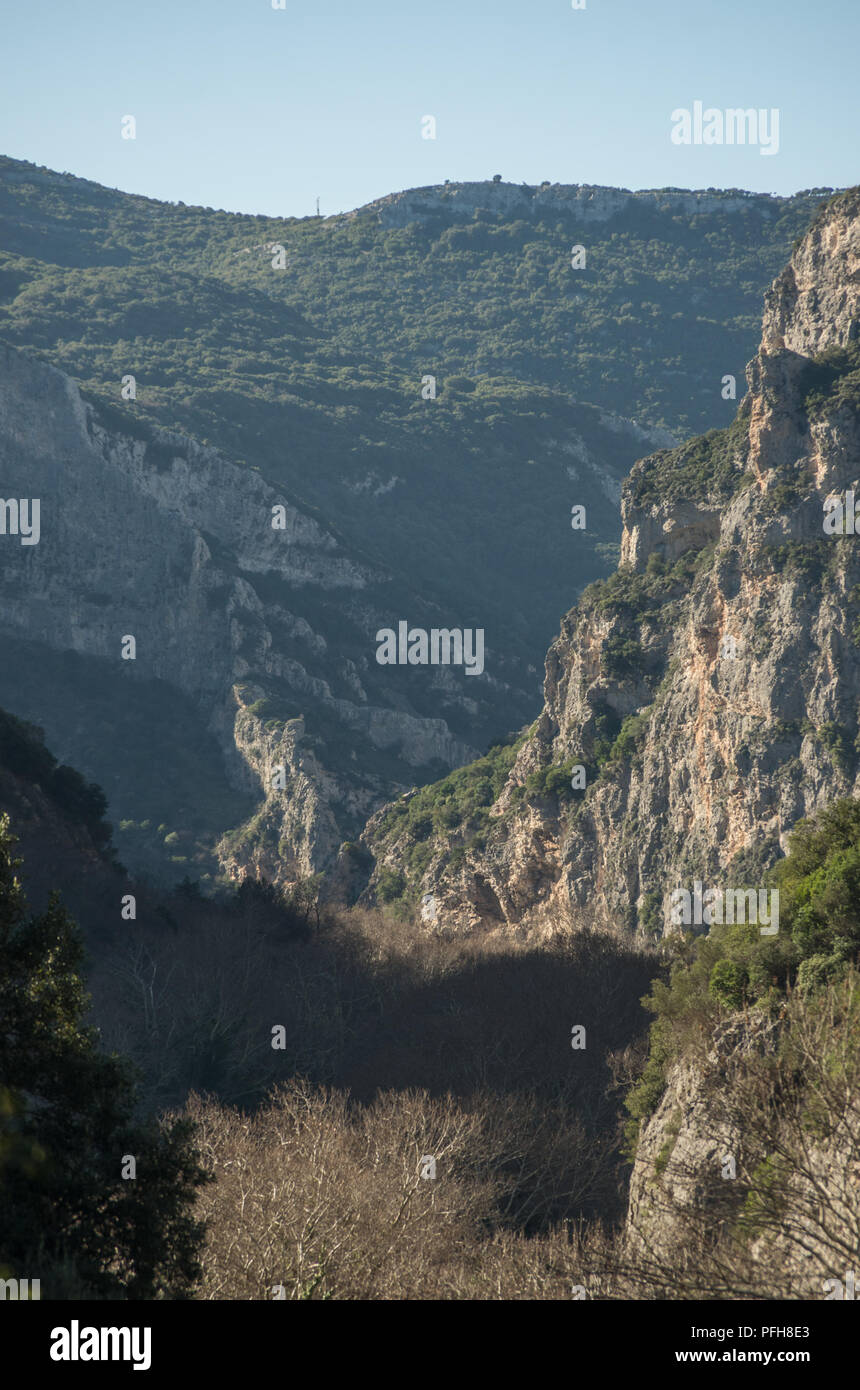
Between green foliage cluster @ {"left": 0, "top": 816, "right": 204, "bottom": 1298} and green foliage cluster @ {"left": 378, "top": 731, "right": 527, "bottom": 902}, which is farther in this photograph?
green foliage cluster @ {"left": 378, "top": 731, "right": 527, "bottom": 902}

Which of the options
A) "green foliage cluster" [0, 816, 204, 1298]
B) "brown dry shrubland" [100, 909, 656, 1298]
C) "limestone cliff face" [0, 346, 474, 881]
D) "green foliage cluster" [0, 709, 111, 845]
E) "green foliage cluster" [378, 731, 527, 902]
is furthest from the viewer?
"limestone cliff face" [0, 346, 474, 881]

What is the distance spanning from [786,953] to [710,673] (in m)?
34.4

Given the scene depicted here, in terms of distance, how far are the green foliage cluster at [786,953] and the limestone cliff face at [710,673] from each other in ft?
73.1

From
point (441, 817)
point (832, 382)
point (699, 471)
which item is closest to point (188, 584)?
point (441, 817)

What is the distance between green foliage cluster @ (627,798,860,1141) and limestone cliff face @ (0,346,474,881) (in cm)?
6208

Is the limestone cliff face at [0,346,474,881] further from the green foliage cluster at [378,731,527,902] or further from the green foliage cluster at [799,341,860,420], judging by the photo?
the green foliage cluster at [799,341,860,420]

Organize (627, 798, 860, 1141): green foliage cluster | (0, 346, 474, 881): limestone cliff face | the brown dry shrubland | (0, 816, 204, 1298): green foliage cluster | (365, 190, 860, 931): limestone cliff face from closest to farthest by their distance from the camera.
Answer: (0, 816, 204, 1298): green foliage cluster < (627, 798, 860, 1141): green foliage cluster < the brown dry shrubland < (365, 190, 860, 931): limestone cliff face < (0, 346, 474, 881): limestone cliff face

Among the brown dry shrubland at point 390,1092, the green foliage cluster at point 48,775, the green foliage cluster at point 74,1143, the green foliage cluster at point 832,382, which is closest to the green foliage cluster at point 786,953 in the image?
the brown dry shrubland at point 390,1092

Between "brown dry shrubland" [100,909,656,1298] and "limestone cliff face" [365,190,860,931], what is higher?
"limestone cliff face" [365,190,860,931]

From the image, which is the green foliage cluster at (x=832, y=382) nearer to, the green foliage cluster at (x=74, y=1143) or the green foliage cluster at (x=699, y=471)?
Answer: the green foliage cluster at (x=699, y=471)

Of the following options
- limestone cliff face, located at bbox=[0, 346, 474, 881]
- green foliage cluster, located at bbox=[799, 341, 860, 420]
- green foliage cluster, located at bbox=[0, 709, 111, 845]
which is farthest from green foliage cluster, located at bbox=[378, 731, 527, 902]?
green foliage cluster, located at bbox=[799, 341, 860, 420]

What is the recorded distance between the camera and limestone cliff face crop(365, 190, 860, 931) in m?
53.3

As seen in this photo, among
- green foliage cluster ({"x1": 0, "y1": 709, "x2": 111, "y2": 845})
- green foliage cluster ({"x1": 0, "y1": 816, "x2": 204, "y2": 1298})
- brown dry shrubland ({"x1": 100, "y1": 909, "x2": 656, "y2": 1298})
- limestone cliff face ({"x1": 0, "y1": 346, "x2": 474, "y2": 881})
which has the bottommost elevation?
brown dry shrubland ({"x1": 100, "y1": 909, "x2": 656, "y2": 1298})
